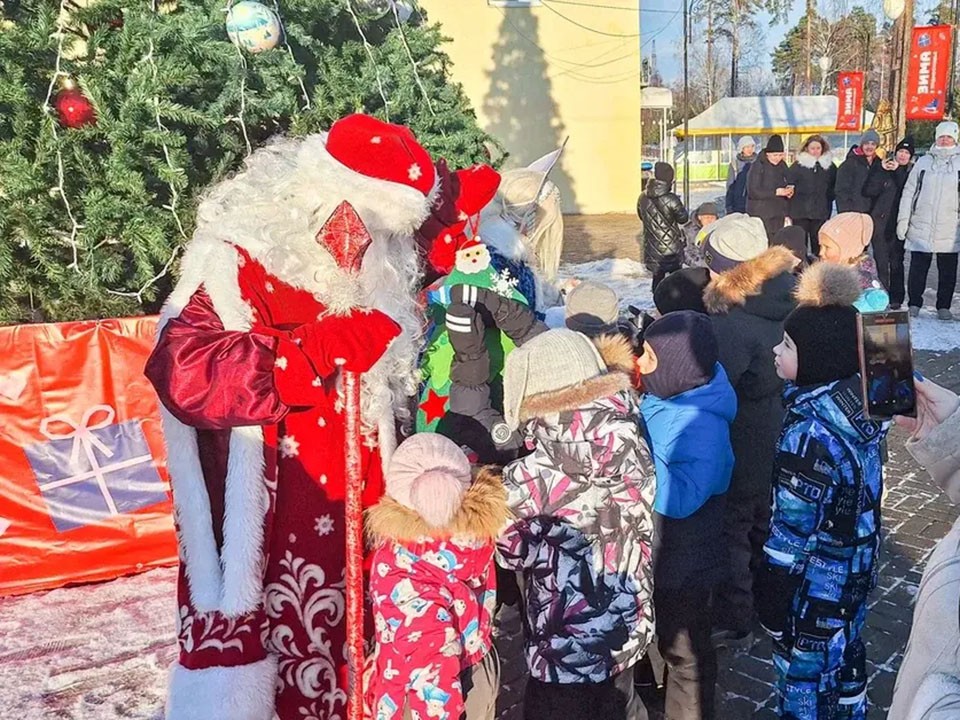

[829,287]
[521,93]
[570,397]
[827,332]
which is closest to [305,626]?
[570,397]

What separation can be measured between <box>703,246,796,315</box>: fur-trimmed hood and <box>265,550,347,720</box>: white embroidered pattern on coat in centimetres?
258

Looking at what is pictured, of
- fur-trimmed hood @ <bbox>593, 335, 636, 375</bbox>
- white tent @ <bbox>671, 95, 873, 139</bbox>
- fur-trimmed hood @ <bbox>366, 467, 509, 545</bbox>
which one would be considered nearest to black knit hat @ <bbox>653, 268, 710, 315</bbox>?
fur-trimmed hood @ <bbox>593, 335, 636, 375</bbox>

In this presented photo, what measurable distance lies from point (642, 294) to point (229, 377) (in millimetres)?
10120

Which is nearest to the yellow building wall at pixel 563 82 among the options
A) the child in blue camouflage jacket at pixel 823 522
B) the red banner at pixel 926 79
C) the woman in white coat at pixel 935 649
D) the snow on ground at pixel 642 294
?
the snow on ground at pixel 642 294

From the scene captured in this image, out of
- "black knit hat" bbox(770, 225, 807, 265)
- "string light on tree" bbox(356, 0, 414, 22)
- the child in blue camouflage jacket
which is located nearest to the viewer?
the child in blue camouflage jacket

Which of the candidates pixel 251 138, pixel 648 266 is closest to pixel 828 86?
pixel 648 266

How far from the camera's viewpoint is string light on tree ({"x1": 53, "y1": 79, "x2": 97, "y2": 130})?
12.5ft

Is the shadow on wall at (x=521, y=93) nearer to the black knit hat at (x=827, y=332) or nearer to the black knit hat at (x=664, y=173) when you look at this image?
the black knit hat at (x=664, y=173)

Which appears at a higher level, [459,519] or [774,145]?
[774,145]

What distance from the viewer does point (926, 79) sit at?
713 inches

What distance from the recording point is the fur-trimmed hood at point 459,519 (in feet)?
7.28

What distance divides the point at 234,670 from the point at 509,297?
185cm

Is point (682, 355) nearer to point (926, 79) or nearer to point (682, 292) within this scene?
point (682, 292)

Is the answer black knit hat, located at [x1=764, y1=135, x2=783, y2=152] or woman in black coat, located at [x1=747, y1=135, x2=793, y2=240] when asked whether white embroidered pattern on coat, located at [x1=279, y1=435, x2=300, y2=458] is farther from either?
black knit hat, located at [x1=764, y1=135, x2=783, y2=152]
